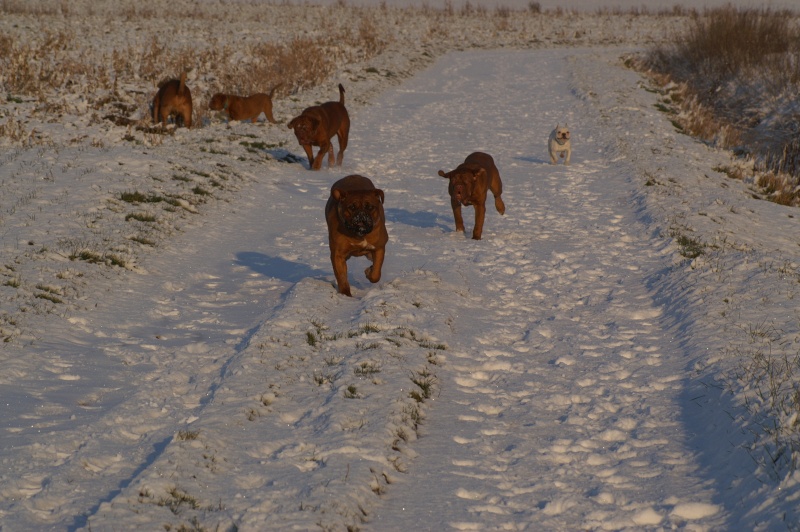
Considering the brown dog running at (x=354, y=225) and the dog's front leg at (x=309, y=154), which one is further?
the dog's front leg at (x=309, y=154)

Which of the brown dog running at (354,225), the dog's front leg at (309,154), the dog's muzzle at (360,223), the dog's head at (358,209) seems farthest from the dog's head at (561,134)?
the dog's muzzle at (360,223)

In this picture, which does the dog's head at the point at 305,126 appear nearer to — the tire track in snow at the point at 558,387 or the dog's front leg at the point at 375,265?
the tire track in snow at the point at 558,387

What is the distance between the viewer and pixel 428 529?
436 cm

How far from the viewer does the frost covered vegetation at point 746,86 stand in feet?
58.6

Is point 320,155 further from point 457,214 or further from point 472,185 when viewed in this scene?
point 472,185

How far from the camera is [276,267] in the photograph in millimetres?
9672

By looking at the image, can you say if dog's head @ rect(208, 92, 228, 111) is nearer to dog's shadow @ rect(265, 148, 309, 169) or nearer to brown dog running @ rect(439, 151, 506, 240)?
dog's shadow @ rect(265, 148, 309, 169)

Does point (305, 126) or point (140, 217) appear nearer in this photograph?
point (140, 217)

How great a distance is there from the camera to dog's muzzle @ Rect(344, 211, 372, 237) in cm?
758

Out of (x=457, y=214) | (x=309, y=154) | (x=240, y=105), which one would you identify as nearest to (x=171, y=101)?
(x=240, y=105)

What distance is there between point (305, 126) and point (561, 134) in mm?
4881

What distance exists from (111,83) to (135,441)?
1760 centimetres

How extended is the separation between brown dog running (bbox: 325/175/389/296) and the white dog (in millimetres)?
7619

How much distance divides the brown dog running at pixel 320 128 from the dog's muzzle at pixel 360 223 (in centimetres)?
728
